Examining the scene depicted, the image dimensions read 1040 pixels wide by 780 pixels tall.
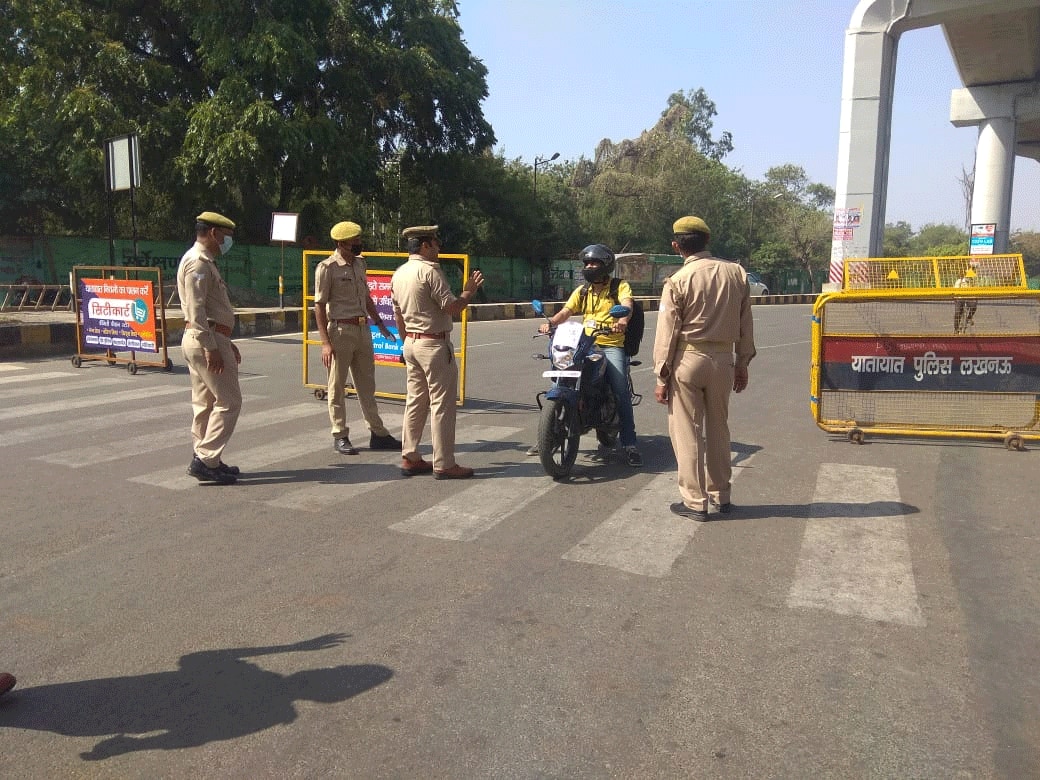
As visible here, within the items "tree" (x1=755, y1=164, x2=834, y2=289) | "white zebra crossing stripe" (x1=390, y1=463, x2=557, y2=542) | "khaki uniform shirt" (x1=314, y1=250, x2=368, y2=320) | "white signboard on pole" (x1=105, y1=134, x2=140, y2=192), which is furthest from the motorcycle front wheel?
"tree" (x1=755, y1=164, x2=834, y2=289)

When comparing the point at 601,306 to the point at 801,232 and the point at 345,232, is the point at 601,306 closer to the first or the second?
the point at 345,232

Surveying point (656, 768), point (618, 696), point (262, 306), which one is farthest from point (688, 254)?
point (262, 306)

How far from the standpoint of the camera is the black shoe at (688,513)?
522cm

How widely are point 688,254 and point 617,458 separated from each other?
7.06 ft

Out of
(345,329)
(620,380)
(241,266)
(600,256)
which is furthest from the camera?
(241,266)

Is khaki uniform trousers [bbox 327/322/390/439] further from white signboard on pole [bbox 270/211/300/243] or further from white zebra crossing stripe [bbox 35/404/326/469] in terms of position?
white signboard on pole [bbox 270/211/300/243]

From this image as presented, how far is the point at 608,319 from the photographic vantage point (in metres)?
6.54

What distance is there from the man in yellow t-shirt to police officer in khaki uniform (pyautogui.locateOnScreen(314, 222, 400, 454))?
64.1 inches

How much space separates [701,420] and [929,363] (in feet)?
12.0

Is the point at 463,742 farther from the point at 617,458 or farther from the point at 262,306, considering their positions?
the point at 262,306

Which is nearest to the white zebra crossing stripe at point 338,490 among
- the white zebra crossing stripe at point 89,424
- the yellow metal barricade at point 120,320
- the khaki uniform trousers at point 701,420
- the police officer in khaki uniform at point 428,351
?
the police officer in khaki uniform at point 428,351

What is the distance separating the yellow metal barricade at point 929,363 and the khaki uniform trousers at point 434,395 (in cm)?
360

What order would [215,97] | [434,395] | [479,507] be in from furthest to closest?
1. [215,97]
2. [434,395]
3. [479,507]

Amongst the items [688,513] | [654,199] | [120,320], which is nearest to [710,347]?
[688,513]
